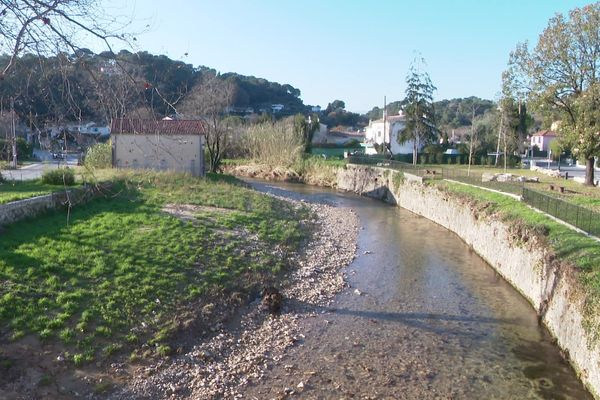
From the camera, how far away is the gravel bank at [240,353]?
9.30 m

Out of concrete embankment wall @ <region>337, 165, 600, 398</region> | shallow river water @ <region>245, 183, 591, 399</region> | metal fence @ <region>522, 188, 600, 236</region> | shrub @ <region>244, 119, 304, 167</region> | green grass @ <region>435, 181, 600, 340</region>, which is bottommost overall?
shallow river water @ <region>245, 183, 591, 399</region>

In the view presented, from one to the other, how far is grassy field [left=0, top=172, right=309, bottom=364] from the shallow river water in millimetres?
2839

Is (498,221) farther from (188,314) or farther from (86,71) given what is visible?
(86,71)

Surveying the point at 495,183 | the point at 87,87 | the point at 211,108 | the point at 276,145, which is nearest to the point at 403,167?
the point at 495,183

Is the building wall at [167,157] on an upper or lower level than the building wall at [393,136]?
lower

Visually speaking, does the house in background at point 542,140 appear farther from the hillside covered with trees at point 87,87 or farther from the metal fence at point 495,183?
the hillside covered with trees at point 87,87

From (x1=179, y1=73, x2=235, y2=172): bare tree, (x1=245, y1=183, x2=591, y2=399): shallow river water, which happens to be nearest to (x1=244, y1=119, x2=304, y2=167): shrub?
(x1=179, y1=73, x2=235, y2=172): bare tree

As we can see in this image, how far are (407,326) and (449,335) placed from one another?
1021mm

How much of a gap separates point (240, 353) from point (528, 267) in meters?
9.53

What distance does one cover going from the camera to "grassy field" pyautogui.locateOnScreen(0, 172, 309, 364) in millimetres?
10609

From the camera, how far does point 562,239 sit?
1503 cm

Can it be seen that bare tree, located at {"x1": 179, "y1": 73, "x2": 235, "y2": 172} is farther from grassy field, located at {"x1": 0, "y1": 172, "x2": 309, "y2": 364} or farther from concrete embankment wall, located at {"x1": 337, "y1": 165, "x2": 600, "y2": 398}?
grassy field, located at {"x1": 0, "y1": 172, "x2": 309, "y2": 364}

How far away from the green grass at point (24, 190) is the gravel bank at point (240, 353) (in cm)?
946

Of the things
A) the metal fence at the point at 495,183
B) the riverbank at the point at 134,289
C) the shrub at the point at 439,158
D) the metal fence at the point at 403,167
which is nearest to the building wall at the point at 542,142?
the shrub at the point at 439,158
